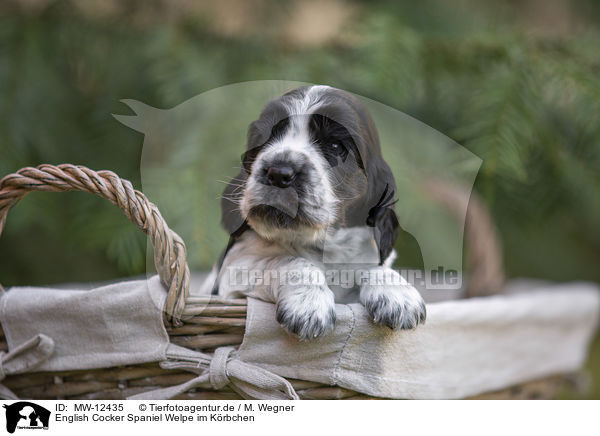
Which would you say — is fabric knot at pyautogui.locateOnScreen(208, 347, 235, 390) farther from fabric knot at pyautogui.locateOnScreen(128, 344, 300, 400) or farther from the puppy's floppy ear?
the puppy's floppy ear

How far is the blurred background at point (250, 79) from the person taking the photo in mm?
1156

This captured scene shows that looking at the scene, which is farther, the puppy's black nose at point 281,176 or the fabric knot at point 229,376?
the fabric knot at point 229,376

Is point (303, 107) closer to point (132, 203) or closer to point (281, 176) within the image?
point (281, 176)

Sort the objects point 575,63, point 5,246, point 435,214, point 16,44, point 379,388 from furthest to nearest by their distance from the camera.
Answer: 1. point 5,246
2. point 16,44
3. point 575,63
4. point 435,214
5. point 379,388

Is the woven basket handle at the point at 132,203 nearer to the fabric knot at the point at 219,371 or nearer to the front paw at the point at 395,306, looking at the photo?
the fabric knot at the point at 219,371

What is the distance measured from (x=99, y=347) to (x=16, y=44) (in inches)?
42.3

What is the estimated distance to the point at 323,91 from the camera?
2.15 ft

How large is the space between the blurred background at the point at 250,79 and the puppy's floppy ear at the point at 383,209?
1.27 feet

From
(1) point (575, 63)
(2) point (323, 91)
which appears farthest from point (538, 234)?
(2) point (323, 91)

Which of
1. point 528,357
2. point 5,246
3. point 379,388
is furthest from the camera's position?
point 5,246

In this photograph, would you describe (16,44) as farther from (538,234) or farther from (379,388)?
(538,234)

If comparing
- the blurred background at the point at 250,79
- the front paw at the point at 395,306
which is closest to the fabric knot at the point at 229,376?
the front paw at the point at 395,306
